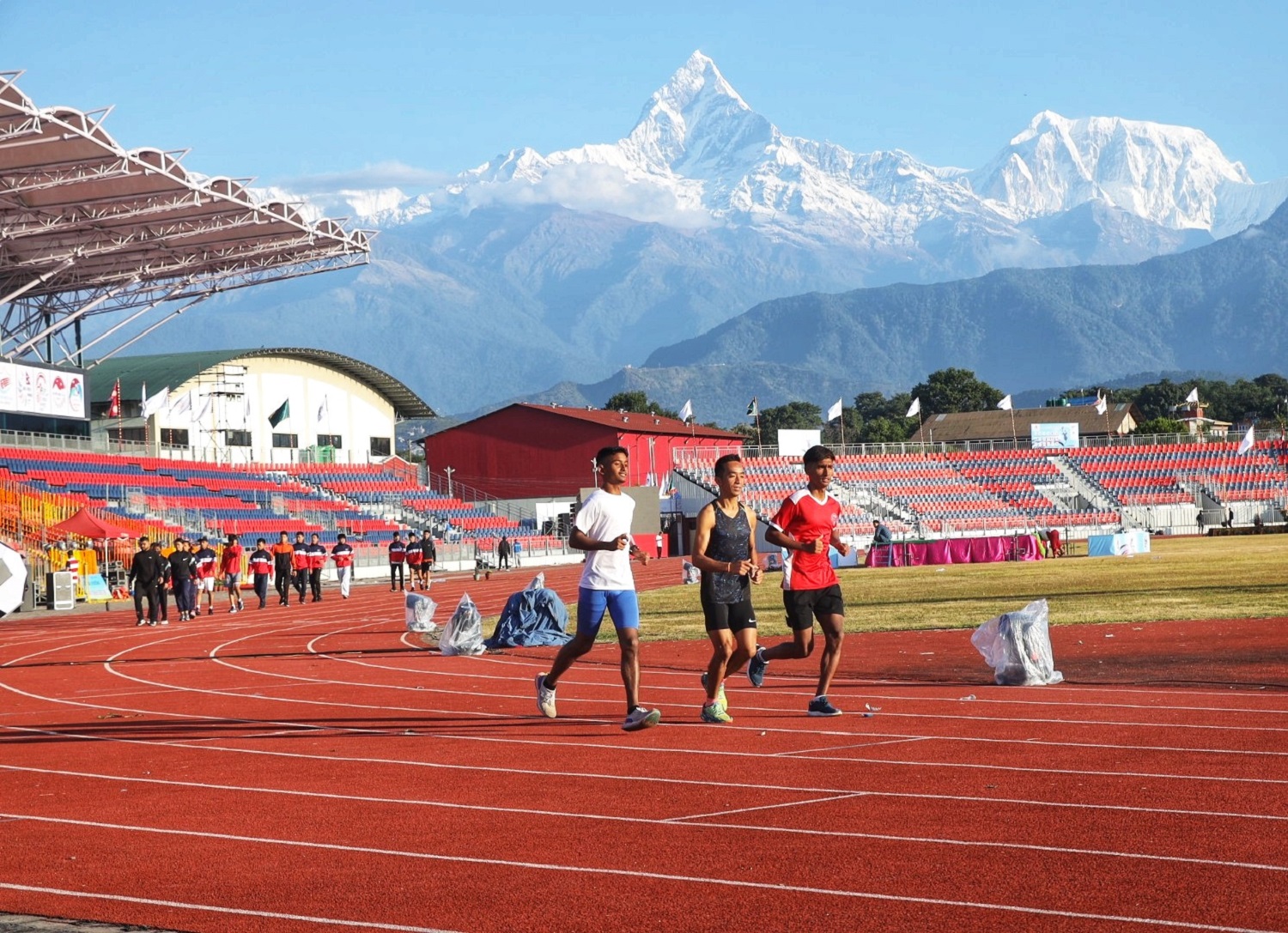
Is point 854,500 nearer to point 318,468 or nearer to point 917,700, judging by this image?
point 318,468

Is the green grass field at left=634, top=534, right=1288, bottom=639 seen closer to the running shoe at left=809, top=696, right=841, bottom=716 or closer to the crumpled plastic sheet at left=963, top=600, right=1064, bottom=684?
the crumpled plastic sheet at left=963, top=600, right=1064, bottom=684

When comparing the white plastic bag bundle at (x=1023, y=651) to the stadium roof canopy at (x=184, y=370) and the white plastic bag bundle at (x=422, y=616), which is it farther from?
the stadium roof canopy at (x=184, y=370)

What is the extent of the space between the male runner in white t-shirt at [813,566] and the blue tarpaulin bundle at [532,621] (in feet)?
26.8

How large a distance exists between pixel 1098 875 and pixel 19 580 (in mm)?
5206

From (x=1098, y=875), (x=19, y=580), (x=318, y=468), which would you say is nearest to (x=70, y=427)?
(x=318, y=468)

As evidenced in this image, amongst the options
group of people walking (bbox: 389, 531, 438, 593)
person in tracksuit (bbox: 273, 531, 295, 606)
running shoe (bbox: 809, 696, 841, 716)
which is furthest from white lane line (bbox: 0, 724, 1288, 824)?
group of people walking (bbox: 389, 531, 438, 593)

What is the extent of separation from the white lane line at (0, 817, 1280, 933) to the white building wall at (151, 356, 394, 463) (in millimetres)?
54905

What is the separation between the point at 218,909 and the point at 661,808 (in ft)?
8.05

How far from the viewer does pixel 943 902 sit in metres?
5.49

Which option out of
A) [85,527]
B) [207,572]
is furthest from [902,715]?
[85,527]

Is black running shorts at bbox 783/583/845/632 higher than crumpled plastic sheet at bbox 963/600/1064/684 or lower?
higher

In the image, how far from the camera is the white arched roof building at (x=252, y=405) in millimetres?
62531

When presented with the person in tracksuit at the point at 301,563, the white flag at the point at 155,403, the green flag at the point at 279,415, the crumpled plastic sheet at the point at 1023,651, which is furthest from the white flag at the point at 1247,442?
the crumpled plastic sheet at the point at 1023,651

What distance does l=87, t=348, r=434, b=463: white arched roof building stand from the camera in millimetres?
62531
